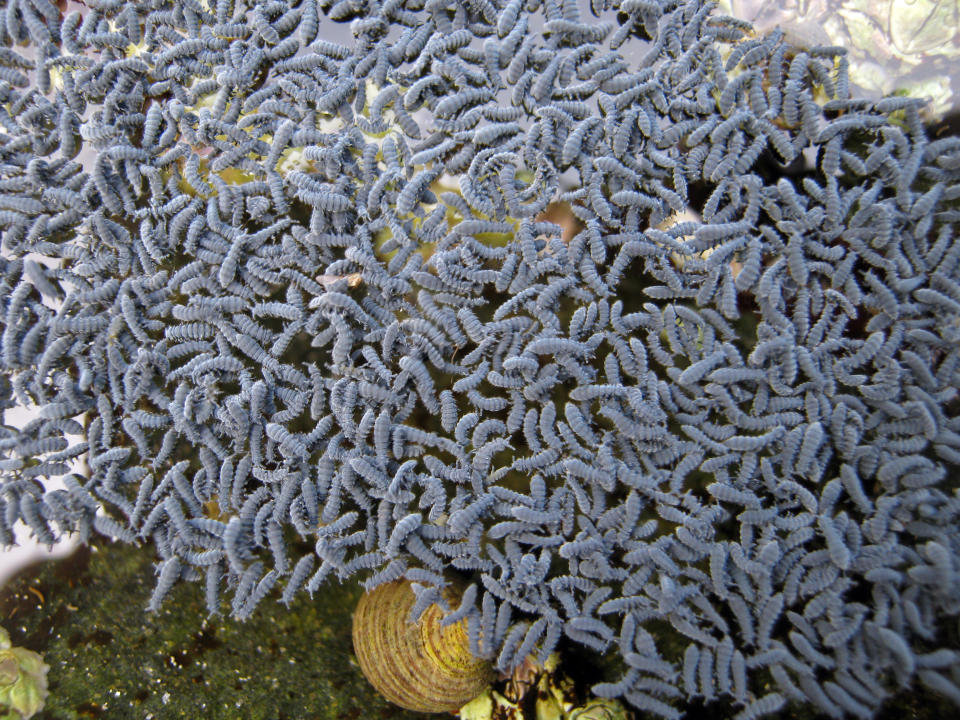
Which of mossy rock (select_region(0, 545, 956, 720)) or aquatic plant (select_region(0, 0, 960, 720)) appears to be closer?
aquatic plant (select_region(0, 0, 960, 720))

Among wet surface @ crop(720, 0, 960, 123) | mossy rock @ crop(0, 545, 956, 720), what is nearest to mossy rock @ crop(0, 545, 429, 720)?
mossy rock @ crop(0, 545, 956, 720)

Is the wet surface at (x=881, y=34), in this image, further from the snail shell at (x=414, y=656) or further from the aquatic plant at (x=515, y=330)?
the snail shell at (x=414, y=656)

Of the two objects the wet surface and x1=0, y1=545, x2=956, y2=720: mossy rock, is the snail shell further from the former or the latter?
the wet surface

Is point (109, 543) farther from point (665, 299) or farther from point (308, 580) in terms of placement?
point (665, 299)

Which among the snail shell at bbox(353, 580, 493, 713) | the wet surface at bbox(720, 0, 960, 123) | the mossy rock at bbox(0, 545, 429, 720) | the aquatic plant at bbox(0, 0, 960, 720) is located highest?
the wet surface at bbox(720, 0, 960, 123)

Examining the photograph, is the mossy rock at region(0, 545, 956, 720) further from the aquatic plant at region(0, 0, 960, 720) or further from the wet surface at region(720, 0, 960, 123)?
the wet surface at region(720, 0, 960, 123)

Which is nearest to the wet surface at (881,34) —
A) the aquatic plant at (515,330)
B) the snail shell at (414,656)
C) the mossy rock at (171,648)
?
the aquatic plant at (515,330)

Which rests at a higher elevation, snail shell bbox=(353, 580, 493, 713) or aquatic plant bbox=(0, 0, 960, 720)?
aquatic plant bbox=(0, 0, 960, 720)
